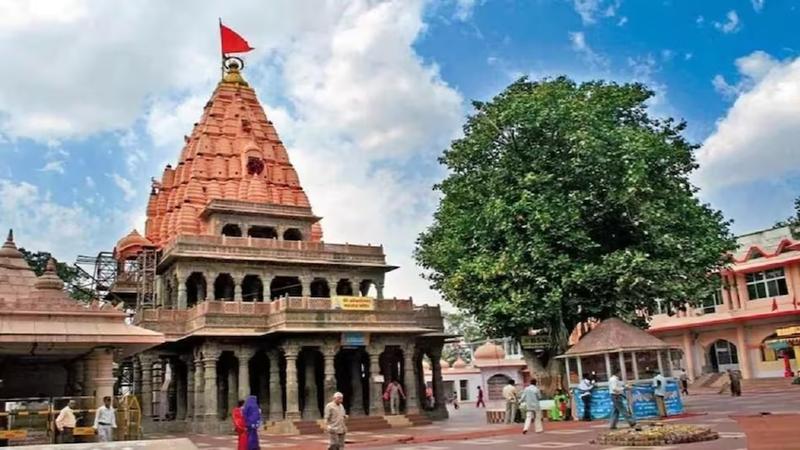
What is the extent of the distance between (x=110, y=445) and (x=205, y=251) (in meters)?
21.8

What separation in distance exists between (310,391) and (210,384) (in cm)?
435

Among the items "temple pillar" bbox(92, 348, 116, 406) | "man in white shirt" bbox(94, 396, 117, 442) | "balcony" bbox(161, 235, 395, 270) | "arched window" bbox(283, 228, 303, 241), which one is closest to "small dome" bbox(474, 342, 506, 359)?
"balcony" bbox(161, 235, 395, 270)

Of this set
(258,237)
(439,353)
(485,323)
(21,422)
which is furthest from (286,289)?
(21,422)

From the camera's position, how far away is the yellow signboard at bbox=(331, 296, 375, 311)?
1144 inches

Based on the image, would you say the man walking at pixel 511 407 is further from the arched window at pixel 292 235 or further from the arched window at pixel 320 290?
the arched window at pixel 292 235

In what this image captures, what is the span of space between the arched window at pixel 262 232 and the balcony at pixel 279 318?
29.8 ft

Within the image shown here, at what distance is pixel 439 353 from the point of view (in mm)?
35062

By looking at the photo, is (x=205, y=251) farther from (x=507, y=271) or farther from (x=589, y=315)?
(x=589, y=315)

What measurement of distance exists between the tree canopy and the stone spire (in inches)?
636

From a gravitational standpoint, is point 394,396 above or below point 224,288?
below

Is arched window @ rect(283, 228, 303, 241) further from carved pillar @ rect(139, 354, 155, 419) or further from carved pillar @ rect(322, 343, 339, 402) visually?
carved pillar @ rect(322, 343, 339, 402)

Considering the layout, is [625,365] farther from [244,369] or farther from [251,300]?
[251,300]

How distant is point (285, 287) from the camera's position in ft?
122

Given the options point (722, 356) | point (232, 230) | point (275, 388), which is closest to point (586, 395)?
point (275, 388)
